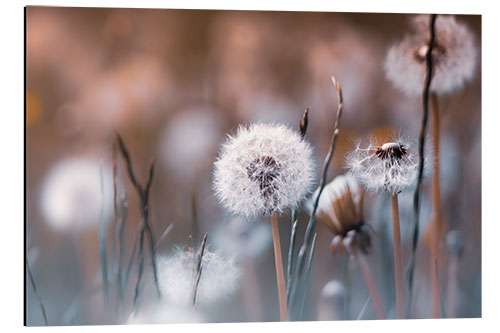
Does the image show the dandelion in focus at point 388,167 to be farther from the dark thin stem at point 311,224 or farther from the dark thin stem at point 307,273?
the dark thin stem at point 307,273

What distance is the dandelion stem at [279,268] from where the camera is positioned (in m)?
1.93

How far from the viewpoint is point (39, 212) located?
6.23 feet

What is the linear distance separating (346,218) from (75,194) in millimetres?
1059

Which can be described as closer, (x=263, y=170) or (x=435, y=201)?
(x=263, y=170)

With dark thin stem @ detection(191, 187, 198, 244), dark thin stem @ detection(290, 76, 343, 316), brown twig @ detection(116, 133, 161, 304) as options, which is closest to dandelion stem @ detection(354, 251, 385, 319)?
dark thin stem @ detection(290, 76, 343, 316)

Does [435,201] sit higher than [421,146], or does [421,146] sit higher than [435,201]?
[421,146]

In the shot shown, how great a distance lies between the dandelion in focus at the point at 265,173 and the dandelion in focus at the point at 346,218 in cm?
10

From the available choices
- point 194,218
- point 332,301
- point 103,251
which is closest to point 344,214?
point 332,301

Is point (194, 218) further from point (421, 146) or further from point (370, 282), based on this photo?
point (421, 146)

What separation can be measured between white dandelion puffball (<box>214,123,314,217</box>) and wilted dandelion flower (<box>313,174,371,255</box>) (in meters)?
0.10

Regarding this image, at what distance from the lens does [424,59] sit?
1992mm

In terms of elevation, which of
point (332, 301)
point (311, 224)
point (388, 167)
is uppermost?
point (388, 167)

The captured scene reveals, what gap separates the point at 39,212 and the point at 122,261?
37 centimetres
